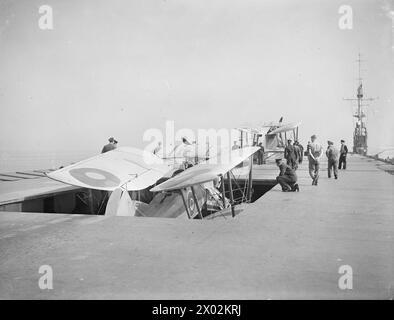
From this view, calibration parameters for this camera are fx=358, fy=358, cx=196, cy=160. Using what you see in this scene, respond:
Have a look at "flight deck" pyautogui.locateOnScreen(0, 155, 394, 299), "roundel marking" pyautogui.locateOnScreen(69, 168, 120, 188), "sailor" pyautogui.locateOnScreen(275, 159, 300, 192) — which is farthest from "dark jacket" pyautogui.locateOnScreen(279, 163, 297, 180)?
"roundel marking" pyautogui.locateOnScreen(69, 168, 120, 188)

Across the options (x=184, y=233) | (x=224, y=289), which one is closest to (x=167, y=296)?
(x=224, y=289)

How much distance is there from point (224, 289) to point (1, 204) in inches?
329

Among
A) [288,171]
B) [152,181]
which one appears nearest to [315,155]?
[288,171]

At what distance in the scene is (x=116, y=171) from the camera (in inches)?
440

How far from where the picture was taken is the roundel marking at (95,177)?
32.5 feet

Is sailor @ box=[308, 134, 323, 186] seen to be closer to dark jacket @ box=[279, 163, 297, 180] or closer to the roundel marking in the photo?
dark jacket @ box=[279, 163, 297, 180]

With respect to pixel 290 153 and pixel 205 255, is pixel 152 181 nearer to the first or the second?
pixel 205 255

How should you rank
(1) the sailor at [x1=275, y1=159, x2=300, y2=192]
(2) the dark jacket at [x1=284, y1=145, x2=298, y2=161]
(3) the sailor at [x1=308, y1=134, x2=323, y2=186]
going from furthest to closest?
(2) the dark jacket at [x1=284, y1=145, x2=298, y2=161], (3) the sailor at [x1=308, y1=134, x2=323, y2=186], (1) the sailor at [x1=275, y1=159, x2=300, y2=192]

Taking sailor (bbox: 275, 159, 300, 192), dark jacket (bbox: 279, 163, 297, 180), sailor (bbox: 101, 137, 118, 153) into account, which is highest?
sailor (bbox: 101, 137, 118, 153)

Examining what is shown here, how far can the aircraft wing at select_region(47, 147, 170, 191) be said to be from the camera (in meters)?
9.94

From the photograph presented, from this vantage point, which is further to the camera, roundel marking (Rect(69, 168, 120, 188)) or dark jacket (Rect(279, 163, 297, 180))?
dark jacket (Rect(279, 163, 297, 180))
